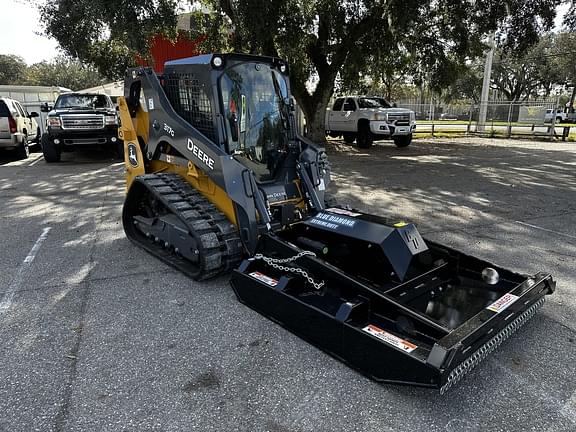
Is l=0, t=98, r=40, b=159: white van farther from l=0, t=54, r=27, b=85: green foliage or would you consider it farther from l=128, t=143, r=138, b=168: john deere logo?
l=0, t=54, r=27, b=85: green foliage

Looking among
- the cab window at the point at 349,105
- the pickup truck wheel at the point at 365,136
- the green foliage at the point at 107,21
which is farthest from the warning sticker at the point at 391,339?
the cab window at the point at 349,105

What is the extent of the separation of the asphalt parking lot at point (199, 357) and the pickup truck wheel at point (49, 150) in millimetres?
7156

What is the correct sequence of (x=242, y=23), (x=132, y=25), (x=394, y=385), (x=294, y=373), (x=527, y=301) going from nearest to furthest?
(x=394, y=385) < (x=294, y=373) < (x=527, y=301) < (x=132, y=25) < (x=242, y=23)

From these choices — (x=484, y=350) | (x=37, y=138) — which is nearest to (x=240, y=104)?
(x=484, y=350)

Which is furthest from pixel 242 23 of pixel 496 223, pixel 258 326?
pixel 258 326

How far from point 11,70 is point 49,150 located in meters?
71.8

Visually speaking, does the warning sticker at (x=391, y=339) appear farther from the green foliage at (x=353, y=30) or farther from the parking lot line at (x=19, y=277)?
the green foliage at (x=353, y=30)

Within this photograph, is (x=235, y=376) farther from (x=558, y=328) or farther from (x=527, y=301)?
(x=558, y=328)

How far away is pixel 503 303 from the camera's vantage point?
10.2 ft

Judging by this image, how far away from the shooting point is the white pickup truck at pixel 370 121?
16641 millimetres

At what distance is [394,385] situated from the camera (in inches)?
111

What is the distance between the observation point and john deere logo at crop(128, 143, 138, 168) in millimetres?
5824

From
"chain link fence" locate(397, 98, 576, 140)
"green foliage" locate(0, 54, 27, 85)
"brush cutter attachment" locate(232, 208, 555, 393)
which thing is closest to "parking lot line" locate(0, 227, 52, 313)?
"brush cutter attachment" locate(232, 208, 555, 393)

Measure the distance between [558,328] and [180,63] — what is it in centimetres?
461
